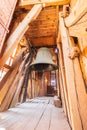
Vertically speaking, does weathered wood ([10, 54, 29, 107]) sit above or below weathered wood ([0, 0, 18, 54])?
below

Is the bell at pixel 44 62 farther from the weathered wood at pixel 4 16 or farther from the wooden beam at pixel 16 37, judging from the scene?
the weathered wood at pixel 4 16

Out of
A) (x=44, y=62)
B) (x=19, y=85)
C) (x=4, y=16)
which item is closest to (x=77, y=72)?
(x=4, y=16)

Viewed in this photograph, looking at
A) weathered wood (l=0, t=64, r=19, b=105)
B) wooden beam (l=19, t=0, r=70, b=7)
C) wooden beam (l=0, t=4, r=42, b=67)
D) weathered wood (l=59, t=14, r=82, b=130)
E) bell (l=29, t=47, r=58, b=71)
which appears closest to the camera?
weathered wood (l=59, t=14, r=82, b=130)

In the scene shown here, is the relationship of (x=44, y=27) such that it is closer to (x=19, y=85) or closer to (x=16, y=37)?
(x=16, y=37)

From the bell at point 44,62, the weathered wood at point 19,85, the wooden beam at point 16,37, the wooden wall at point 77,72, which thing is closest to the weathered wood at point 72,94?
the wooden wall at point 77,72

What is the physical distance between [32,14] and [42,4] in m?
0.30

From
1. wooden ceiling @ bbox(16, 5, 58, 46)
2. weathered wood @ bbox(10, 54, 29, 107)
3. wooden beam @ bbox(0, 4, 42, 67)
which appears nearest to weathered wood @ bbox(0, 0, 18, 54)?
wooden beam @ bbox(0, 4, 42, 67)

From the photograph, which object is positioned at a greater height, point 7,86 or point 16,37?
point 16,37

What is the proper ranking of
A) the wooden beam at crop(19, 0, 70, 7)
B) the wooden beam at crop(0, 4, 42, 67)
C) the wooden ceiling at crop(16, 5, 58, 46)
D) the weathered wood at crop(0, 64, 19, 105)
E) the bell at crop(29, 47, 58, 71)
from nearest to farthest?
the wooden beam at crop(0, 4, 42, 67) → the wooden beam at crop(19, 0, 70, 7) → the wooden ceiling at crop(16, 5, 58, 46) → the weathered wood at crop(0, 64, 19, 105) → the bell at crop(29, 47, 58, 71)

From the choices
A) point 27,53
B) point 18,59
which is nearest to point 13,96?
point 18,59

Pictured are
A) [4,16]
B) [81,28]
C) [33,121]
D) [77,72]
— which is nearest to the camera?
[81,28]

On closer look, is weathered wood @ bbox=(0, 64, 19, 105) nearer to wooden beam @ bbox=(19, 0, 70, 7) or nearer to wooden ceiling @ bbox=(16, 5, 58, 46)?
wooden ceiling @ bbox=(16, 5, 58, 46)

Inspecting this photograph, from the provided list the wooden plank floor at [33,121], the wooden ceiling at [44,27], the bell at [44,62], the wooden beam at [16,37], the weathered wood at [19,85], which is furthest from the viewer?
the weathered wood at [19,85]

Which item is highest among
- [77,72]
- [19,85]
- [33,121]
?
[19,85]
